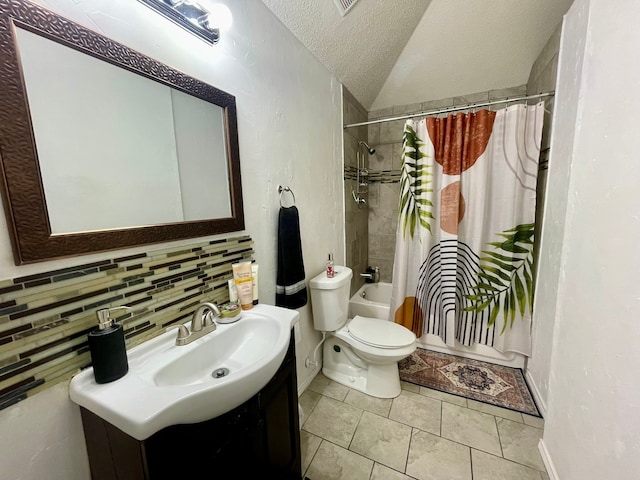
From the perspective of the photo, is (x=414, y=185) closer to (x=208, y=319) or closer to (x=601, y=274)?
(x=601, y=274)

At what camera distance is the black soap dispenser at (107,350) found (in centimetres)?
65

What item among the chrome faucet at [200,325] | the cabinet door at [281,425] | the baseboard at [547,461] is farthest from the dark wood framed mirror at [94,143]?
the baseboard at [547,461]

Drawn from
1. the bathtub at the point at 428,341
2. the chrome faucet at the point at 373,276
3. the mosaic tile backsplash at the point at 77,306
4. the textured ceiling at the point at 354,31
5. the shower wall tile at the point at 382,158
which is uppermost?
the textured ceiling at the point at 354,31

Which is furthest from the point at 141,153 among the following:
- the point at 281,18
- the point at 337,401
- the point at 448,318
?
the point at 448,318

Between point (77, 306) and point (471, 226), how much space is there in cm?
A: 218

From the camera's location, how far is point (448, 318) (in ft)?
6.68

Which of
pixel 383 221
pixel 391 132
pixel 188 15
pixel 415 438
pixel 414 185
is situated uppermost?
pixel 391 132

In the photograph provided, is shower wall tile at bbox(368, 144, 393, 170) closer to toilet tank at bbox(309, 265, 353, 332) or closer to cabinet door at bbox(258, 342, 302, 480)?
toilet tank at bbox(309, 265, 353, 332)

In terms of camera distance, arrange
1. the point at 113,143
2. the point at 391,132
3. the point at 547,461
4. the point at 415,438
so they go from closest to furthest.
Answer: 1. the point at 113,143
2. the point at 547,461
3. the point at 415,438
4. the point at 391,132

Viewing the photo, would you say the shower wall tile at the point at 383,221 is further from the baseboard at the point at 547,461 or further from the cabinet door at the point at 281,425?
the cabinet door at the point at 281,425

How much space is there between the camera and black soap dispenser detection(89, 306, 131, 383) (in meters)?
0.65

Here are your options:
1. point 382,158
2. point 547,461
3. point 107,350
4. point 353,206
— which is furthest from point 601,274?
point 382,158

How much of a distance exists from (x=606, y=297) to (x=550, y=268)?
78 centimetres

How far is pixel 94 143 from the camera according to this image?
2.39ft
